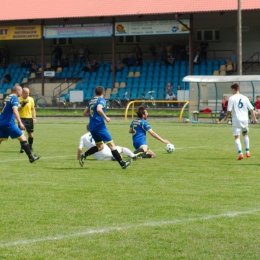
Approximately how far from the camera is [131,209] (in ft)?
33.7

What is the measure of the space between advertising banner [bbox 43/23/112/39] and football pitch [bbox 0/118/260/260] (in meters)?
34.7

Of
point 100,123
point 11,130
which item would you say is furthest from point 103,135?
point 11,130

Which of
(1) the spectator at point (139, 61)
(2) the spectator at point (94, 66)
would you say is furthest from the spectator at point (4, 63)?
(1) the spectator at point (139, 61)

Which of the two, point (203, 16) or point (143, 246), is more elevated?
point (203, 16)

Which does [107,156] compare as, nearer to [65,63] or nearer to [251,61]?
[251,61]

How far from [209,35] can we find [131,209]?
45.3 metres

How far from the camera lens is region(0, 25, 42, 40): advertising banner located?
178 feet

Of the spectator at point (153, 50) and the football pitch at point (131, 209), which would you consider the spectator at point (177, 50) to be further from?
the football pitch at point (131, 209)

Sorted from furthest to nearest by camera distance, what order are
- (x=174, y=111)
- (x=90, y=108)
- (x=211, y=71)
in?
(x=211, y=71), (x=174, y=111), (x=90, y=108)

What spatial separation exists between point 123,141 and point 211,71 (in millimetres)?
26683

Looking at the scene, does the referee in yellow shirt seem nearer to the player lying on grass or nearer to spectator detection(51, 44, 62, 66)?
the player lying on grass

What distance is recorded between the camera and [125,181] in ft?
44.3

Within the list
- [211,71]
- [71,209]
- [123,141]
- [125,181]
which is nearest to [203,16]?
[211,71]

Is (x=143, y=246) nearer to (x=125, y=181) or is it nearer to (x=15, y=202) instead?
(x=15, y=202)
